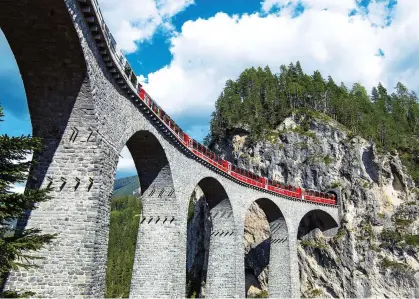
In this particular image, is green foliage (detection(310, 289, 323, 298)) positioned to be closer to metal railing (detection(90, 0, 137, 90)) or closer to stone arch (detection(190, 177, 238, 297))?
stone arch (detection(190, 177, 238, 297))

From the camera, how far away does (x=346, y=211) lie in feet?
152

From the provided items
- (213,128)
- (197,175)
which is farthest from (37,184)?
(213,128)

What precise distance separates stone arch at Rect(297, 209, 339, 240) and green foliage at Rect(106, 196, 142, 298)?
1102 inches

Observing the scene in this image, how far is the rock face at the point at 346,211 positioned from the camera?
1644 inches

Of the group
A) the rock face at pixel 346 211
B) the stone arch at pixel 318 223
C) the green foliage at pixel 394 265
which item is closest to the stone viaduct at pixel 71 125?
the stone arch at pixel 318 223

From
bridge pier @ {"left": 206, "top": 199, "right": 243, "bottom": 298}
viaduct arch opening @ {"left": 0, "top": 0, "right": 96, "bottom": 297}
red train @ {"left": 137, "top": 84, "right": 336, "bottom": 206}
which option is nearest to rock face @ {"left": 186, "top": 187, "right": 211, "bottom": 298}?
red train @ {"left": 137, "top": 84, "right": 336, "bottom": 206}

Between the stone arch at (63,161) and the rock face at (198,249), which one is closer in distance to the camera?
the stone arch at (63,161)

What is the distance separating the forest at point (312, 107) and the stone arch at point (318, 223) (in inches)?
517

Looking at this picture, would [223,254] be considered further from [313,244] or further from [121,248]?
[121,248]

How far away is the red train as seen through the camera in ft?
73.1

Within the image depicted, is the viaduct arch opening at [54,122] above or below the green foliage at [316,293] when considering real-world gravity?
above

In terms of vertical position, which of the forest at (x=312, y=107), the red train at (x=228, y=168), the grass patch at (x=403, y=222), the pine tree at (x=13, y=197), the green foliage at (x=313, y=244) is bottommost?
the pine tree at (x=13, y=197)

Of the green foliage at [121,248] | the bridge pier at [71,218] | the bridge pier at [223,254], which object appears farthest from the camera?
the green foliage at [121,248]

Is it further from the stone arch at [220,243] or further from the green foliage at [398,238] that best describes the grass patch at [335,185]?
the stone arch at [220,243]
